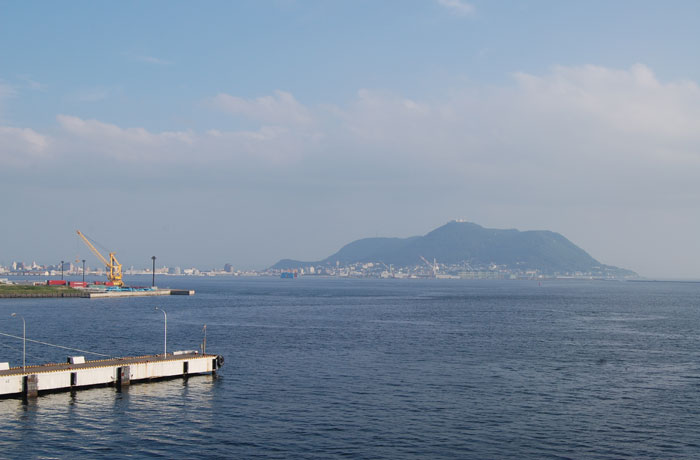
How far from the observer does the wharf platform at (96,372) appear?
55844 millimetres

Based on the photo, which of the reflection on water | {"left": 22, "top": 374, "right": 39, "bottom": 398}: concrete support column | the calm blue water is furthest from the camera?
{"left": 22, "top": 374, "right": 39, "bottom": 398}: concrete support column

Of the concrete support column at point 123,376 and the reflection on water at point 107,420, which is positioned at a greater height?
the concrete support column at point 123,376

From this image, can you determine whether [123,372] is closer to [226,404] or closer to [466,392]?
[226,404]

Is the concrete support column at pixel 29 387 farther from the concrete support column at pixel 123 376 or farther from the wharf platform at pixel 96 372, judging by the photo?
the concrete support column at pixel 123 376

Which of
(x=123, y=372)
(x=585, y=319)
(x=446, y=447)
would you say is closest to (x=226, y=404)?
(x=123, y=372)

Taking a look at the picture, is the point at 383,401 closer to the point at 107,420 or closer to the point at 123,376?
the point at 107,420

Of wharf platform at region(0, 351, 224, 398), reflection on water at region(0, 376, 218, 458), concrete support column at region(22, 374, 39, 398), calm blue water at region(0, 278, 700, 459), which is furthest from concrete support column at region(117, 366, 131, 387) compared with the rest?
concrete support column at region(22, 374, 39, 398)

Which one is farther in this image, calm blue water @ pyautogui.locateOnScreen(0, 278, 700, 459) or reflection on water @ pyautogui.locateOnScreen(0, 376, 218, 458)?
calm blue water @ pyautogui.locateOnScreen(0, 278, 700, 459)

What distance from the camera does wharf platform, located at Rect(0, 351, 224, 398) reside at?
183 ft

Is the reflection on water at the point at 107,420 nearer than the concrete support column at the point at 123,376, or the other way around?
the reflection on water at the point at 107,420

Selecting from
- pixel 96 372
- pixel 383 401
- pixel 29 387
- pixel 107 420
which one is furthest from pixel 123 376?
pixel 383 401

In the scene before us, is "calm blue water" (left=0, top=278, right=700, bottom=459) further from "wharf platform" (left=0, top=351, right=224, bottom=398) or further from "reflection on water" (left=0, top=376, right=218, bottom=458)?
"wharf platform" (left=0, top=351, right=224, bottom=398)

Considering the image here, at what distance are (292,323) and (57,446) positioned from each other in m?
88.8

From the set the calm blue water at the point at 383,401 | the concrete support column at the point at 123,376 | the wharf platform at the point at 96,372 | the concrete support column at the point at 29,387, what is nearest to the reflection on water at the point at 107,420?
the calm blue water at the point at 383,401
